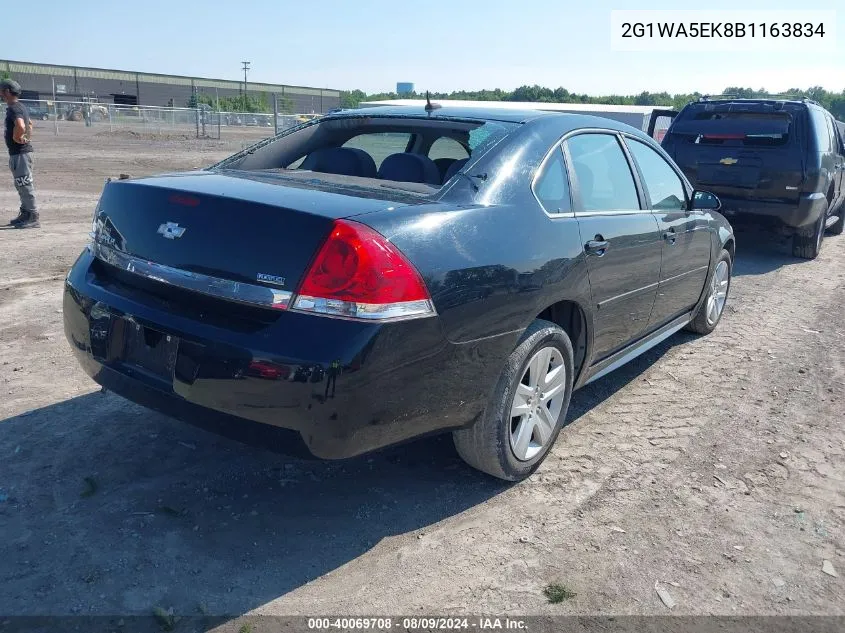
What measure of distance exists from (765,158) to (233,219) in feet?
26.4

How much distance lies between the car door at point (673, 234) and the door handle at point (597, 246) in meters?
0.82

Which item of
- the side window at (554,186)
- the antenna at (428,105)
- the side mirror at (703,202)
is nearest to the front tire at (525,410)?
the side window at (554,186)

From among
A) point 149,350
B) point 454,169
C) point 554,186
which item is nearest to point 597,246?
point 554,186

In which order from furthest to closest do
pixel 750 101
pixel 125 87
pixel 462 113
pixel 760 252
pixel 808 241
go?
pixel 125 87 < pixel 760 252 < pixel 808 241 < pixel 750 101 < pixel 462 113

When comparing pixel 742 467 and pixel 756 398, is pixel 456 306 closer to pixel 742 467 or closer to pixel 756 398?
pixel 742 467

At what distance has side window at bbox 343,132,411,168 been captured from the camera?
167 inches

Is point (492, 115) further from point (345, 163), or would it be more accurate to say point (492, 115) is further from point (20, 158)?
point (20, 158)

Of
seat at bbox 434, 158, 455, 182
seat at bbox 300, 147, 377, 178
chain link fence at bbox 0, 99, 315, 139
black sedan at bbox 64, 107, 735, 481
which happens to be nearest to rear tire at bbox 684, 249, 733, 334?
black sedan at bbox 64, 107, 735, 481

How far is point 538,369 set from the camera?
11.4 feet

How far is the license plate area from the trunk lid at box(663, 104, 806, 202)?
8135 mm

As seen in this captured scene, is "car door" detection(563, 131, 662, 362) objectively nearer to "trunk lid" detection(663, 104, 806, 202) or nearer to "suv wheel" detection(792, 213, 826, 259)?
"trunk lid" detection(663, 104, 806, 202)

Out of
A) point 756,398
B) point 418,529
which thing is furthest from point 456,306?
point 756,398

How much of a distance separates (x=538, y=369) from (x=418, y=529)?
0.92m

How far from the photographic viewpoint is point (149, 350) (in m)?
2.95
